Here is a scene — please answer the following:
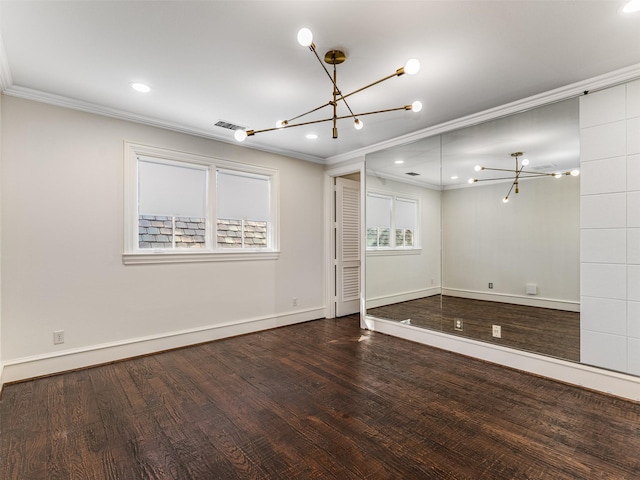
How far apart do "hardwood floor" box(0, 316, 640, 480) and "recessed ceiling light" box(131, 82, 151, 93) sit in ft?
8.89

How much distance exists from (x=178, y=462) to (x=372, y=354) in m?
2.28

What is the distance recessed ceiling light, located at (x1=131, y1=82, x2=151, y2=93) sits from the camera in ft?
9.24

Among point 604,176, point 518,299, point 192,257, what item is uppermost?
point 604,176

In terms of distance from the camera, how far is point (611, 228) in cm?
264

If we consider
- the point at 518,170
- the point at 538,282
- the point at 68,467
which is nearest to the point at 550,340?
the point at 538,282

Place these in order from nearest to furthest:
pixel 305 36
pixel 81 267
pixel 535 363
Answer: pixel 305 36
pixel 535 363
pixel 81 267

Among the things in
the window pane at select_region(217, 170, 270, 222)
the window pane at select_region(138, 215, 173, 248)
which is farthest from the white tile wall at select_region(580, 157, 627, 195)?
the window pane at select_region(138, 215, 173, 248)

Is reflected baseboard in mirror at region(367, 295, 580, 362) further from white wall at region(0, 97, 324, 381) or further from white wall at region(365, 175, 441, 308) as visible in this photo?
white wall at region(0, 97, 324, 381)

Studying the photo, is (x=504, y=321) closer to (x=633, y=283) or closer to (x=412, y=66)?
(x=633, y=283)

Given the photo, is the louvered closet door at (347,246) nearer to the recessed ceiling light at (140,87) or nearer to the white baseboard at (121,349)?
the white baseboard at (121,349)

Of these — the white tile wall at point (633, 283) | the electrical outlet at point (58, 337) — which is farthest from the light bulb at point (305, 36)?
the electrical outlet at point (58, 337)

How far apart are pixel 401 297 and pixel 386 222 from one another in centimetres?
115

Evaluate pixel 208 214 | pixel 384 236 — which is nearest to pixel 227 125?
pixel 208 214

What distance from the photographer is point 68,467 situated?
71.4 inches
